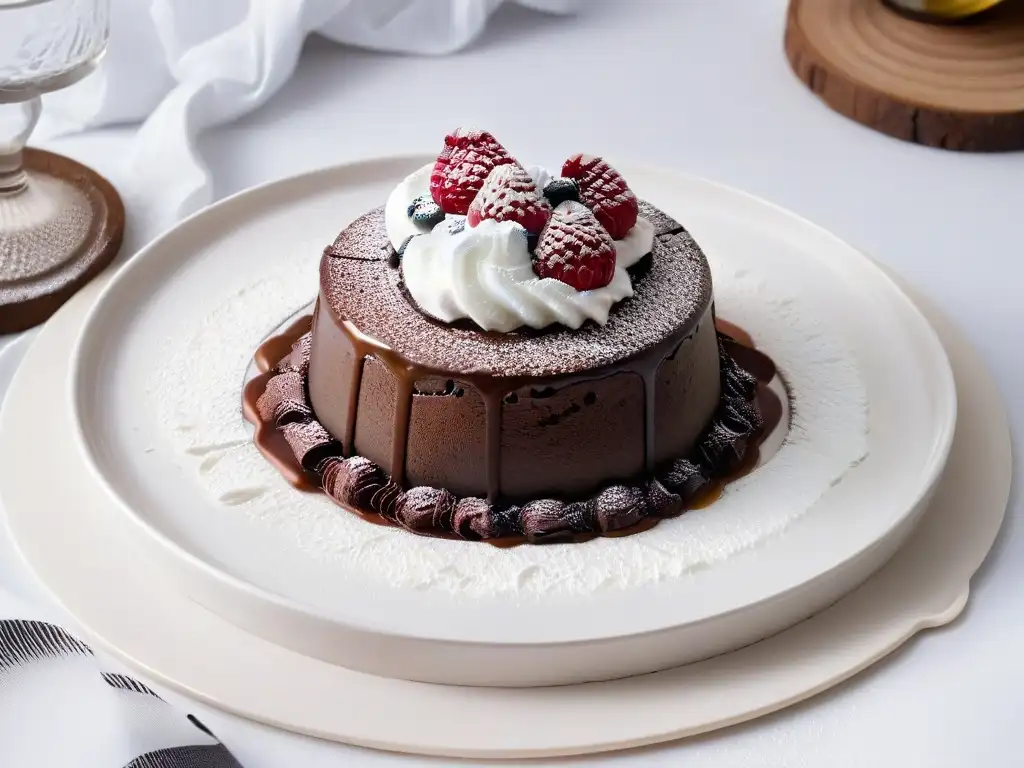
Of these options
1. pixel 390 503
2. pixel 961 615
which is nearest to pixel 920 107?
pixel 961 615

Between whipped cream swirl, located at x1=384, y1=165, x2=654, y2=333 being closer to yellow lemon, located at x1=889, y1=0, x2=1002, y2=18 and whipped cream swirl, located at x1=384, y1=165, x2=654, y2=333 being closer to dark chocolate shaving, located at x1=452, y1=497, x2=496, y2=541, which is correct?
dark chocolate shaving, located at x1=452, y1=497, x2=496, y2=541

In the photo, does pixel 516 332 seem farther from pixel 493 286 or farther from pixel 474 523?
pixel 474 523

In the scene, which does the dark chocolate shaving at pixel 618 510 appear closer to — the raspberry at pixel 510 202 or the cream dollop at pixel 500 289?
the cream dollop at pixel 500 289

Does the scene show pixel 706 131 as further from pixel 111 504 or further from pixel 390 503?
pixel 111 504

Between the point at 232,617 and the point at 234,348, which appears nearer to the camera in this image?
the point at 232,617

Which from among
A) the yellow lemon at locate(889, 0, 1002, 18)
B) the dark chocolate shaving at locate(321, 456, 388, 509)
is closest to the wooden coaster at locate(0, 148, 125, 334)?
the dark chocolate shaving at locate(321, 456, 388, 509)

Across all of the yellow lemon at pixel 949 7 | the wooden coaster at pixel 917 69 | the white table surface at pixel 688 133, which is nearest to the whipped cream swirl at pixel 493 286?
the white table surface at pixel 688 133
